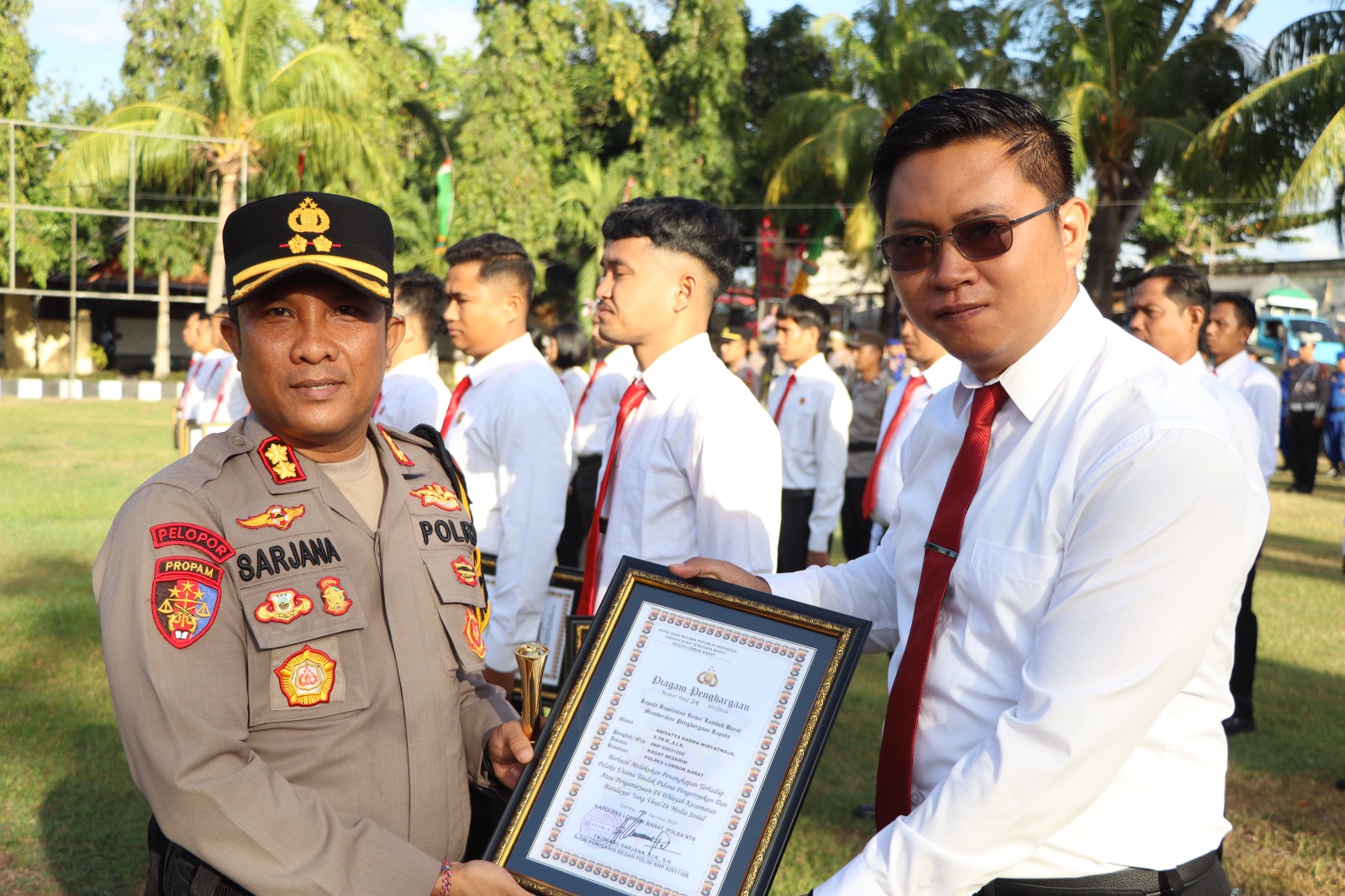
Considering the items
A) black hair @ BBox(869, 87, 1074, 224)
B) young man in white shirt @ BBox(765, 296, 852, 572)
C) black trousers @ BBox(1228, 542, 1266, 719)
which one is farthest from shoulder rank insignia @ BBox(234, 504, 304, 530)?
young man in white shirt @ BBox(765, 296, 852, 572)

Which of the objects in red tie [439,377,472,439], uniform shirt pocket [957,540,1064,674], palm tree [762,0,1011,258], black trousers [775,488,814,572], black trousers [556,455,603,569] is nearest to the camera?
uniform shirt pocket [957,540,1064,674]

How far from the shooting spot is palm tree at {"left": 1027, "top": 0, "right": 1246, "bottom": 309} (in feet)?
62.6

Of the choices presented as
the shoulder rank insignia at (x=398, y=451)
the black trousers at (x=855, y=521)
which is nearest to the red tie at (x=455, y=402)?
the shoulder rank insignia at (x=398, y=451)

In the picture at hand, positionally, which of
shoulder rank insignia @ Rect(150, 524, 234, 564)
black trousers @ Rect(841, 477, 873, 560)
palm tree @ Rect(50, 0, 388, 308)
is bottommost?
black trousers @ Rect(841, 477, 873, 560)

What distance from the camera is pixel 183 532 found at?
1729 millimetres

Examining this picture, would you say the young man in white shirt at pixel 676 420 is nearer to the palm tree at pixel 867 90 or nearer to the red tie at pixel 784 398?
the red tie at pixel 784 398

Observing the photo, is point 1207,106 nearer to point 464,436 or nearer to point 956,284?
point 464,436

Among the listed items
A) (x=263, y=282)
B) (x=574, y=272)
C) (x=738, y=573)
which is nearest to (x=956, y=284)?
(x=738, y=573)

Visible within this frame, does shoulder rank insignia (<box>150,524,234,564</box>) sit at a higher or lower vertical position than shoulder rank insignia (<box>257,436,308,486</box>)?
lower

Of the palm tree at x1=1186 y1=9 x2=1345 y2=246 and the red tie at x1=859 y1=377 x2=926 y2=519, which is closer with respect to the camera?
the red tie at x1=859 y1=377 x2=926 y2=519

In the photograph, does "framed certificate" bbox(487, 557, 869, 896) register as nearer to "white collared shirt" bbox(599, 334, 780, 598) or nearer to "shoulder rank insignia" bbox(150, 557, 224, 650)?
"shoulder rank insignia" bbox(150, 557, 224, 650)

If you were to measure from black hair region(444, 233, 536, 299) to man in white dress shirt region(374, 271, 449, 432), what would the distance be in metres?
0.58

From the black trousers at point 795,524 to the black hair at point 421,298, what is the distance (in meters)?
3.04

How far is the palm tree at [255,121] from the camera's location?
947 inches
